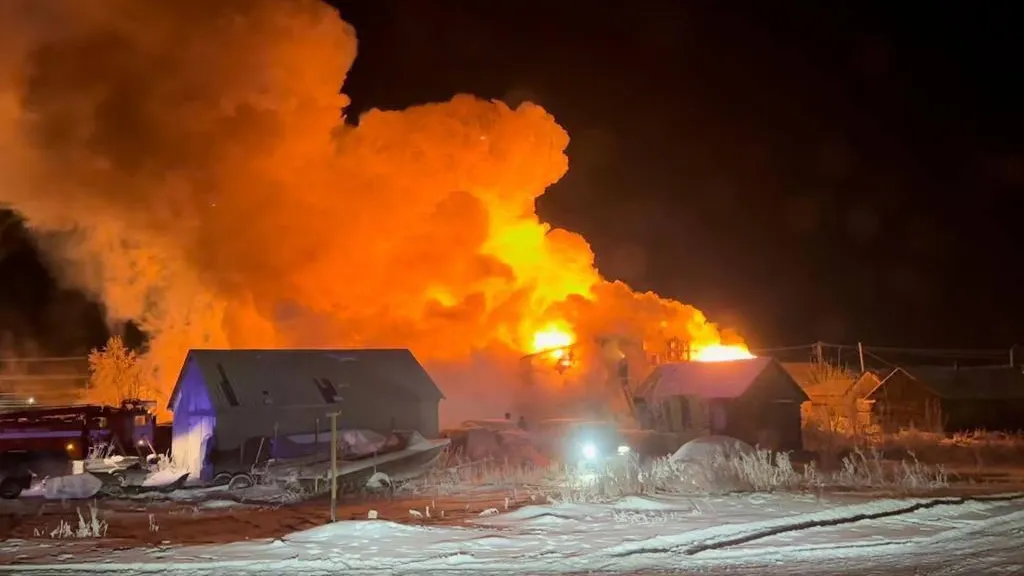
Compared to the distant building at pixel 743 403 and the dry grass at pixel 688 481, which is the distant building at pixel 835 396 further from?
the dry grass at pixel 688 481

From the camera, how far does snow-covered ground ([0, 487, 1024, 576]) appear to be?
37.4 ft

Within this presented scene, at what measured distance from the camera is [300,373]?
30.1 metres

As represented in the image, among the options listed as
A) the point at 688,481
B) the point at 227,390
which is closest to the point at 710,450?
the point at 688,481

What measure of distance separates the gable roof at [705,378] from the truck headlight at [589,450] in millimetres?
8318

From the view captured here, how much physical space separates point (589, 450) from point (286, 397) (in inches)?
403

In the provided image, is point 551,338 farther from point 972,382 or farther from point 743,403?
point 972,382

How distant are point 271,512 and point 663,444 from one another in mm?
19259

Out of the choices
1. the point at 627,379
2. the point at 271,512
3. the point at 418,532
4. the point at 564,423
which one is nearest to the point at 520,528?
the point at 418,532

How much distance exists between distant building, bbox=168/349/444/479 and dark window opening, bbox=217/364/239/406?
1.2 inches

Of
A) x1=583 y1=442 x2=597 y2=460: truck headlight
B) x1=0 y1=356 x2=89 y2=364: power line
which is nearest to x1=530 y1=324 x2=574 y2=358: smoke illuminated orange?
x1=583 y1=442 x2=597 y2=460: truck headlight

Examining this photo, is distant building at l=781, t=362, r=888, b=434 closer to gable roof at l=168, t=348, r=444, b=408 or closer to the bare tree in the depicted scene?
gable roof at l=168, t=348, r=444, b=408

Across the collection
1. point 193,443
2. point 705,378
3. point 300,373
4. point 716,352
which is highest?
point 716,352

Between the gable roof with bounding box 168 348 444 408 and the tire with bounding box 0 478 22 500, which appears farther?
the gable roof with bounding box 168 348 444 408

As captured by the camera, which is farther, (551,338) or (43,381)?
(43,381)
